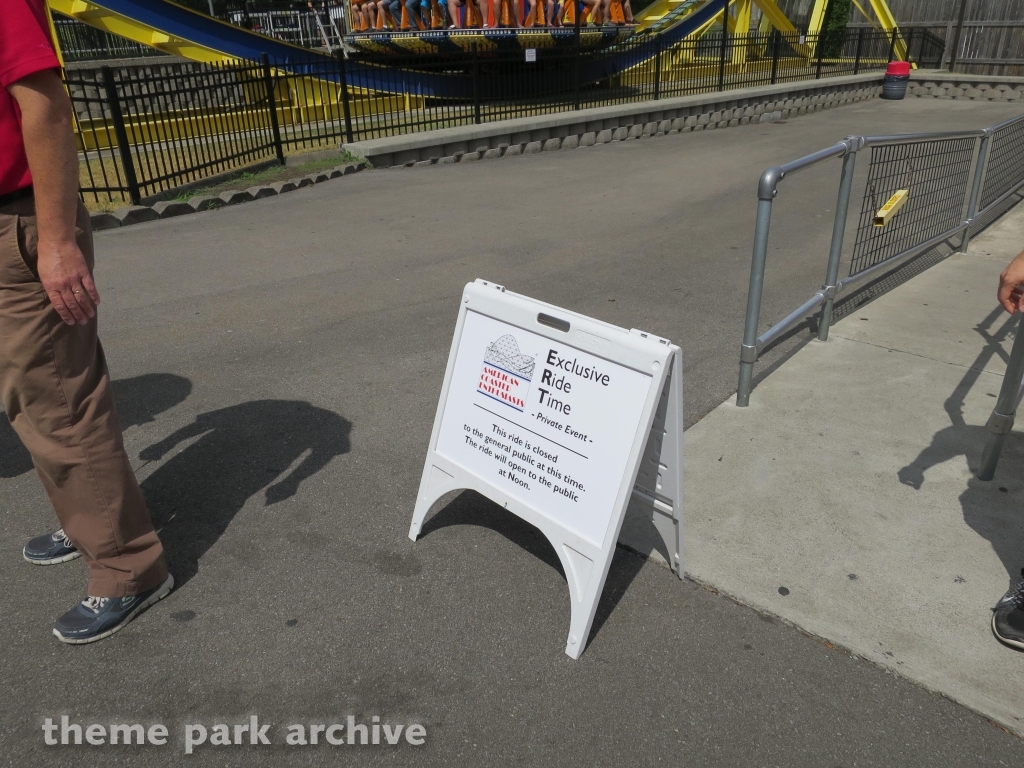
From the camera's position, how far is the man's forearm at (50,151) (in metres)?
2.09

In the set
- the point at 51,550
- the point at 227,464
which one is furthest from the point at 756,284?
the point at 51,550

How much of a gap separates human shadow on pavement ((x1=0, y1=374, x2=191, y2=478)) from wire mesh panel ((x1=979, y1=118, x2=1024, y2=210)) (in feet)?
22.3

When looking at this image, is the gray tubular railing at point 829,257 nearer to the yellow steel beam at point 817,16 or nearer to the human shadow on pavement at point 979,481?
the human shadow on pavement at point 979,481

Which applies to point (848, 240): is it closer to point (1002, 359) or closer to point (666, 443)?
point (1002, 359)

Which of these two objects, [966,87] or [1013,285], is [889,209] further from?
[966,87]

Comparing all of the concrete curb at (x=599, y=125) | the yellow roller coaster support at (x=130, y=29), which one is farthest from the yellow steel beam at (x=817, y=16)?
the yellow roller coaster support at (x=130, y=29)

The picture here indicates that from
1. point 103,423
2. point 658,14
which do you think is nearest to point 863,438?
point 103,423

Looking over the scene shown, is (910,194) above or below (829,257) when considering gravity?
above

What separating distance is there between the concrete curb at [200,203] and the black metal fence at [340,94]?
45cm

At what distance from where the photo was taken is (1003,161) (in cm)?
757

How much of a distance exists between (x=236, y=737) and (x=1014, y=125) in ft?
28.0

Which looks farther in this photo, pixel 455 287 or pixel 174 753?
pixel 455 287

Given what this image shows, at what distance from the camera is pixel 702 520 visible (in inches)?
126

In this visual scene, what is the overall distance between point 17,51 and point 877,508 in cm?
339
